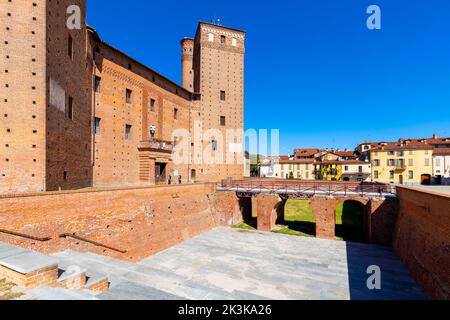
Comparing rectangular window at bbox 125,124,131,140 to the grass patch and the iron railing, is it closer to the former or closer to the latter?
the iron railing

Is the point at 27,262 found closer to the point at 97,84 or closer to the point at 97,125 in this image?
the point at 97,125

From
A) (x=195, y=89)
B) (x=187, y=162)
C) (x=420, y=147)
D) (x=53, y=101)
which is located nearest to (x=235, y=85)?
(x=195, y=89)

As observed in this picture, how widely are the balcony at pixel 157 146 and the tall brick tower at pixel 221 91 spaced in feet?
14.9

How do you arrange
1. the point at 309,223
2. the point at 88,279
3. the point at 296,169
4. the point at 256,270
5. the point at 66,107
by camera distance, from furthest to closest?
1. the point at 296,169
2. the point at 309,223
3. the point at 66,107
4. the point at 256,270
5. the point at 88,279

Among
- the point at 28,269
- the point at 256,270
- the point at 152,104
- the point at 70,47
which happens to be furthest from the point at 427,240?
the point at 152,104

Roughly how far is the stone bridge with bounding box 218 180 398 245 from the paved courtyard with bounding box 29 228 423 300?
1213 millimetres

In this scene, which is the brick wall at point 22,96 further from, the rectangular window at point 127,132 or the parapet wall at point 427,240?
the parapet wall at point 427,240

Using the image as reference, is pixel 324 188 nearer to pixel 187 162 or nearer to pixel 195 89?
pixel 187 162

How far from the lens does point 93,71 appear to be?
18.3 m

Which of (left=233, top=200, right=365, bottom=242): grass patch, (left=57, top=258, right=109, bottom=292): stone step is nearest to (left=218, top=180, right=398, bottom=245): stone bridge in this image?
(left=233, top=200, right=365, bottom=242): grass patch

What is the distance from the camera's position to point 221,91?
2886cm

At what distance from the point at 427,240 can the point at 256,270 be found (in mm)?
7003

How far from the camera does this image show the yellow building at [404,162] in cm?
3725
